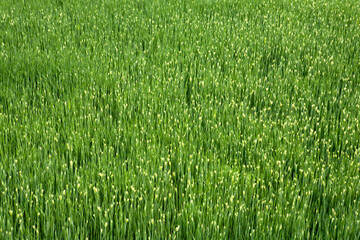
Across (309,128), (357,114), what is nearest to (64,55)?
(309,128)

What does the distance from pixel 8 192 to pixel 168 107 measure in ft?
6.68

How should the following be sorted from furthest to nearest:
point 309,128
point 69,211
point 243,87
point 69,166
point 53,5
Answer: point 53,5
point 243,87
point 309,128
point 69,166
point 69,211

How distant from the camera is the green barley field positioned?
344 centimetres

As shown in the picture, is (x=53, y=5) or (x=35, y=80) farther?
(x=53, y=5)

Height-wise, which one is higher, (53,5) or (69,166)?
(53,5)

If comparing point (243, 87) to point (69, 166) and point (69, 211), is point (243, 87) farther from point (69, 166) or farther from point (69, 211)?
point (69, 211)

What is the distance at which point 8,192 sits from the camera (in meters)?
3.63

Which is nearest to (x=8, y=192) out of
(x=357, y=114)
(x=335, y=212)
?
(x=335, y=212)

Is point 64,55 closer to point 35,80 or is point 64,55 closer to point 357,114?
point 35,80

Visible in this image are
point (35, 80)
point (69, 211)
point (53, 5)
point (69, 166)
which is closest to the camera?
point (69, 211)

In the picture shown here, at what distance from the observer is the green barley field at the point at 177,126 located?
3436 mm

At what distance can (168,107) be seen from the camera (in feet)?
16.4

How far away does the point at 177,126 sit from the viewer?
481cm

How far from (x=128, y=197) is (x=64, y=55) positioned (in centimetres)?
329
